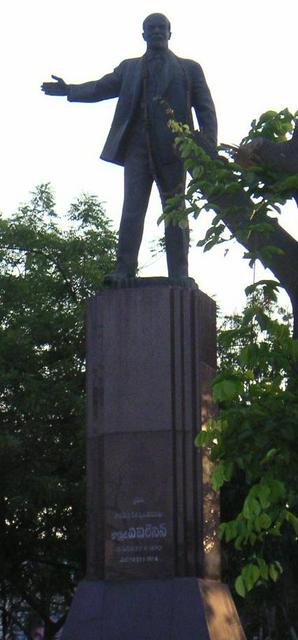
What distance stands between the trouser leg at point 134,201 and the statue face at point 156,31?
103cm

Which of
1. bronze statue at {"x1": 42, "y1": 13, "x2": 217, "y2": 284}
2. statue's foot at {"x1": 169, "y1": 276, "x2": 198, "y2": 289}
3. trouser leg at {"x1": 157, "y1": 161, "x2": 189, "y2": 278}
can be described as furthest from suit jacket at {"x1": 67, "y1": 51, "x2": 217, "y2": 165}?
statue's foot at {"x1": 169, "y1": 276, "x2": 198, "y2": 289}

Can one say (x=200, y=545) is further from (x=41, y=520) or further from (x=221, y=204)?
(x=41, y=520)

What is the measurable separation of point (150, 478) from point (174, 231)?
2.71 m

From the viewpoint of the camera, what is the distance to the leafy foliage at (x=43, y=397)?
2561 cm

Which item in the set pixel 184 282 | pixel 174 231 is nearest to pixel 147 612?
pixel 184 282

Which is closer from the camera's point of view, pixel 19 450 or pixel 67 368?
pixel 19 450

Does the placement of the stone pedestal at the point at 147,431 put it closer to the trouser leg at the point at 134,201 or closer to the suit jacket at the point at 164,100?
the trouser leg at the point at 134,201

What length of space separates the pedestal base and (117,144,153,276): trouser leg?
11.3ft

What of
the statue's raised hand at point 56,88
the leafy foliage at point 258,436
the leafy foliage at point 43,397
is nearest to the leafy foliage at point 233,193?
the leafy foliage at point 258,436

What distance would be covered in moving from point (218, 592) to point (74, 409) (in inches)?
511

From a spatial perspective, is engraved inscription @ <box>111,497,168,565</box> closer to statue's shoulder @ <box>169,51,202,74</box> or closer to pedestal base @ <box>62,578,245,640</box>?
pedestal base @ <box>62,578,245,640</box>

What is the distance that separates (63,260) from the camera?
1148 inches

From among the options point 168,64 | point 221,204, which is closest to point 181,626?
point 221,204

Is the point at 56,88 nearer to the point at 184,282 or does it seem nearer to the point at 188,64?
the point at 188,64
